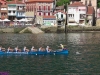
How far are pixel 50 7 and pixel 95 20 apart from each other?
16.6 meters

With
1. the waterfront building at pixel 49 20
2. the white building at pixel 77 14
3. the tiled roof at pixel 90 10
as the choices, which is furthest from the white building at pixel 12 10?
the tiled roof at pixel 90 10

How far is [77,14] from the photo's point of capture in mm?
128000

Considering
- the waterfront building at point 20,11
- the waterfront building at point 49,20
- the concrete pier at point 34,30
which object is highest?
the waterfront building at point 20,11

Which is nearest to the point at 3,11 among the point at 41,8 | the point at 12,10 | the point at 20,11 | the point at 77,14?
the point at 12,10

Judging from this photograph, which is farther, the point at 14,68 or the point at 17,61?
the point at 17,61

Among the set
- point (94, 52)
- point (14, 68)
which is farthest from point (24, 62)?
point (94, 52)

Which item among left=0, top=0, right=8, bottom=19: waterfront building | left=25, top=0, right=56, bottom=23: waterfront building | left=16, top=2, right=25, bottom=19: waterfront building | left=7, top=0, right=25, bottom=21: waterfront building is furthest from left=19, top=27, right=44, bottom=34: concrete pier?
left=0, top=0, right=8, bottom=19: waterfront building

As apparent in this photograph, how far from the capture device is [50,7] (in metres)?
133

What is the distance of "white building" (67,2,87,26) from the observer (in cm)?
12688

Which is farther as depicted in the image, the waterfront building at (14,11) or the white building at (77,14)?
the waterfront building at (14,11)

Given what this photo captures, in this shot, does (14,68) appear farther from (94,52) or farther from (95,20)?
(95,20)

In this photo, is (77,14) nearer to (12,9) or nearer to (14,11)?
(14,11)

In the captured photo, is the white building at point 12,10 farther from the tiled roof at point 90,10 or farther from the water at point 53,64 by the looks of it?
the water at point 53,64

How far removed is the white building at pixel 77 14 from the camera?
126875 millimetres
